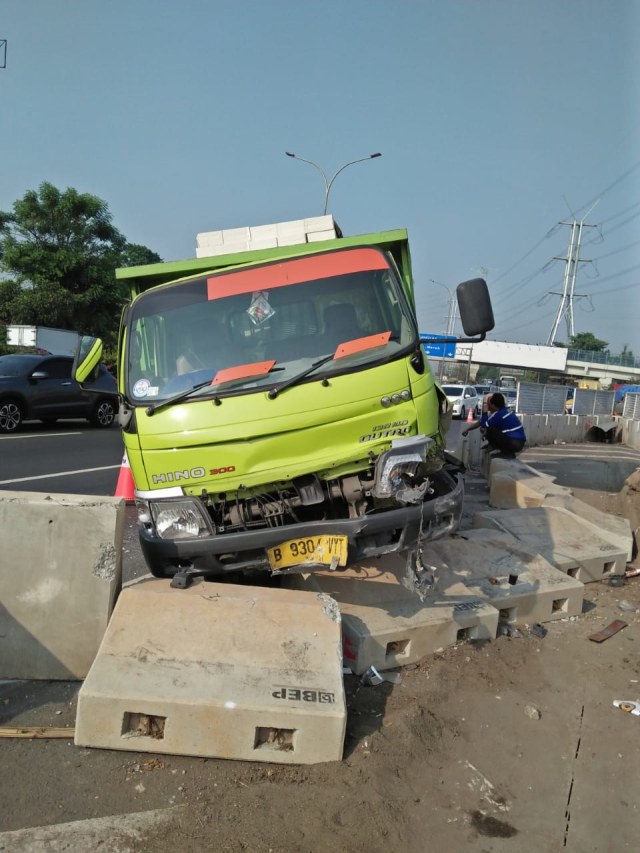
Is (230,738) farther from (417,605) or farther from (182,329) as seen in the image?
(182,329)

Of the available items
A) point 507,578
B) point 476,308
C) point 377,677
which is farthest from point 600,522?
point 377,677

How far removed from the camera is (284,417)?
3.93m

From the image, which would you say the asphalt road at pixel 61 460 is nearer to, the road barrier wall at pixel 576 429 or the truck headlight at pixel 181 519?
the truck headlight at pixel 181 519

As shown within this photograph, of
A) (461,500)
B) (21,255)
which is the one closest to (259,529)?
(461,500)

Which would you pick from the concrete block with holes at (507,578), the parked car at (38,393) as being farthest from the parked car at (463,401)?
the concrete block with holes at (507,578)

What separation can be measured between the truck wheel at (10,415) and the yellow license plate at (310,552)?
11.6 m

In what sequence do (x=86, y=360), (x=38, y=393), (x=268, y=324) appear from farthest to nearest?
(x=38, y=393) → (x=86, y=360) → (x=268, y=324)

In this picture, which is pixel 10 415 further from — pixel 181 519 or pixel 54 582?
pixel 181 519

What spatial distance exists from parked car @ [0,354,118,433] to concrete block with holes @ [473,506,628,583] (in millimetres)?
9242

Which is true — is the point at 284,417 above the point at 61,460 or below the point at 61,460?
above

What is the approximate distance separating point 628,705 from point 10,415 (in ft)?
42.5

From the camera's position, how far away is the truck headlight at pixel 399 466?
3.86 m

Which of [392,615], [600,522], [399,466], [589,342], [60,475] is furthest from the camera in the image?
[589,342]

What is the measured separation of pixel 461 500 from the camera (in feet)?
14.3
